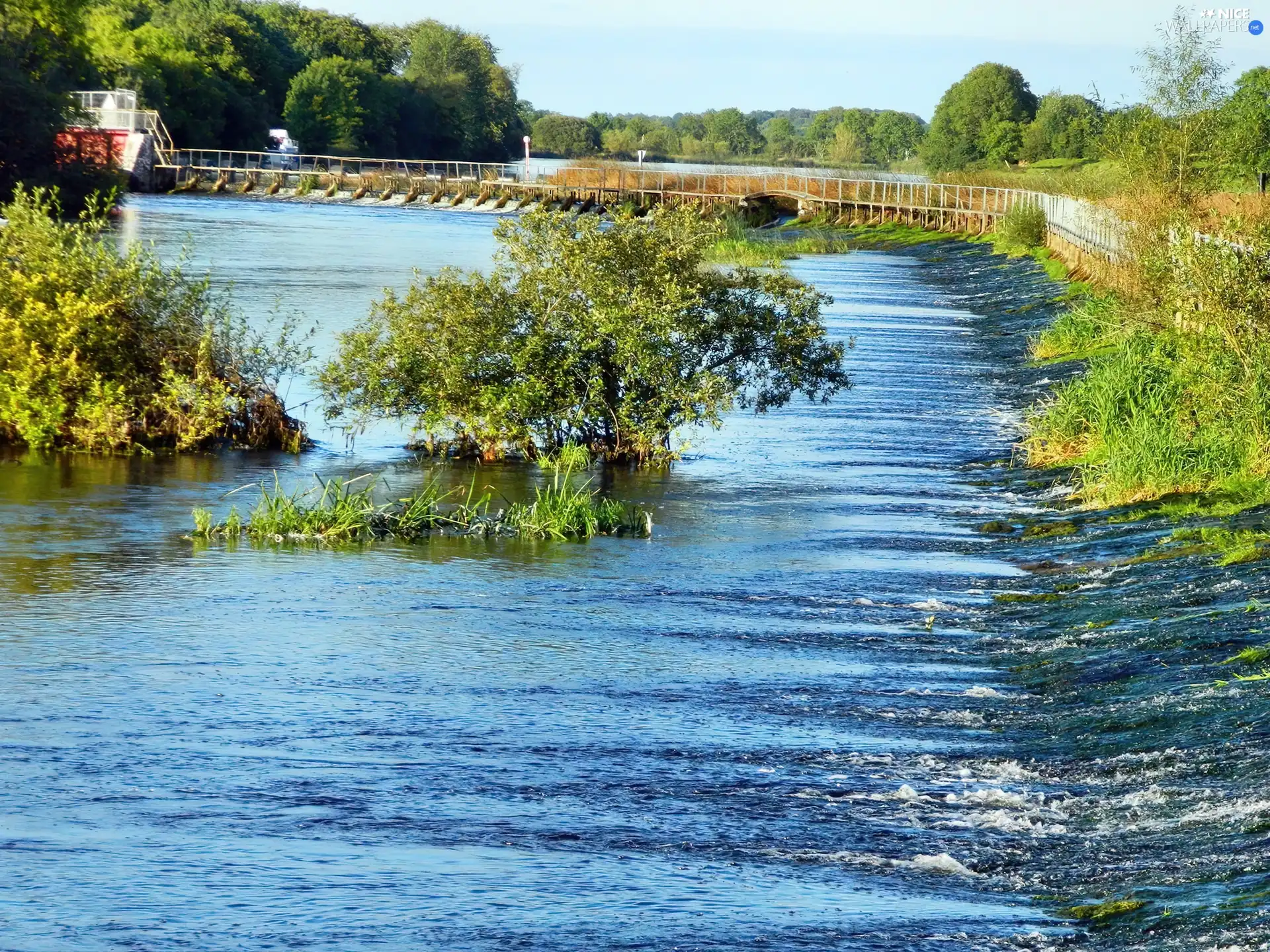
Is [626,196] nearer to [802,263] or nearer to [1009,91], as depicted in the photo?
[802,263]

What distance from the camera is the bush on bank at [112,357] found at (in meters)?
21.6

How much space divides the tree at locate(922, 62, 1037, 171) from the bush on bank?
134587mm

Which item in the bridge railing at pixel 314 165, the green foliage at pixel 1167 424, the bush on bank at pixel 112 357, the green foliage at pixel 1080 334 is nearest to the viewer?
the green foliage at pixel 1167 424

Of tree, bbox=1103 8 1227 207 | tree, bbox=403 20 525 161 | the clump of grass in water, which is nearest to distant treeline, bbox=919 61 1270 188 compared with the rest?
tree, bbox=1103 8 1227 207

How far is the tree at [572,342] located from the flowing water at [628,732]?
4.75ft

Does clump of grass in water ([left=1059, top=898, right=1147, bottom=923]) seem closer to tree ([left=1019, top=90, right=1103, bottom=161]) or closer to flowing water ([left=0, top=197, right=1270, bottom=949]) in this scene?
flowing water ([left=0, top=197, right=1270, bottom=949])

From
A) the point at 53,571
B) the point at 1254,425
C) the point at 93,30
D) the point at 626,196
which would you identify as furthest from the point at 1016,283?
the point at 93,30

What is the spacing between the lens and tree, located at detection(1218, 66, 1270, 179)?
116 feet

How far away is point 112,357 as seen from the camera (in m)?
21.9

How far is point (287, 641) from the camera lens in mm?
13805

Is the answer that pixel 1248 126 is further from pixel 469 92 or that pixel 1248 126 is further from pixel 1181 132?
pixel 469 92

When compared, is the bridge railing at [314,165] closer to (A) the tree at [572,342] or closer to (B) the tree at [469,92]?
(B) the tree at [469,92]

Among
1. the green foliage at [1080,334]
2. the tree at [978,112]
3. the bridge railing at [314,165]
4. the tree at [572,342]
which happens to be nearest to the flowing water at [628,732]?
the tree at [572,342]

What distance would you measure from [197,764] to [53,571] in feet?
19.2
